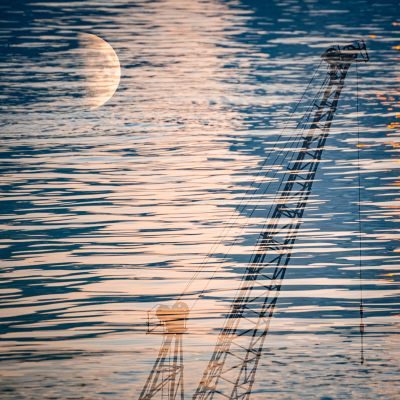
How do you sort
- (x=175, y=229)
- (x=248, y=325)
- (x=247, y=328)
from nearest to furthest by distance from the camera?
(x=247, y=328) → (x=248, y=325) → (x=175, y=229)

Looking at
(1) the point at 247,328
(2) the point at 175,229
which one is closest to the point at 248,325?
(1) the point at 247,328

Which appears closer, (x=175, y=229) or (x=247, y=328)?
(x=247, y=328)

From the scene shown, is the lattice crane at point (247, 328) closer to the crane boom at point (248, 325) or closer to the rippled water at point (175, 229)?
the crane boom at point (248, 325)

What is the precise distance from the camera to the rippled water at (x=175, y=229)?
6681cm


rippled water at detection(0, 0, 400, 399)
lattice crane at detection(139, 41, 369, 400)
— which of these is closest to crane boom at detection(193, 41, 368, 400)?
lattice crane at detection(139, 41, 369, 400)

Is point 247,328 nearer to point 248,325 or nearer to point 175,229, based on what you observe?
point 248,325

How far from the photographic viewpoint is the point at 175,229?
96312 millimetres

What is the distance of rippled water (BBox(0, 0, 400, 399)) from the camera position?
219 feet

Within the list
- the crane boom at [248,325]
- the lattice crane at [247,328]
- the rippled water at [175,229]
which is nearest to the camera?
the lattice crane at [247,328]

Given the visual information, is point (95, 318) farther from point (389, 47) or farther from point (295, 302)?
point (389, 47)

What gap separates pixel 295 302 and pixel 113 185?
38.2 meters

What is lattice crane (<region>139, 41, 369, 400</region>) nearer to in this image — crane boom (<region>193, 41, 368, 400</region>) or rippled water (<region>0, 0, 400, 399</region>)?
crane boom (<region>193, 41, 368, 400</region>)

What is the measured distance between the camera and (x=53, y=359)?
218ft

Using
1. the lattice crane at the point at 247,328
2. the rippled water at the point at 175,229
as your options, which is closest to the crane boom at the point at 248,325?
the lattice crane at the point at 247,328
